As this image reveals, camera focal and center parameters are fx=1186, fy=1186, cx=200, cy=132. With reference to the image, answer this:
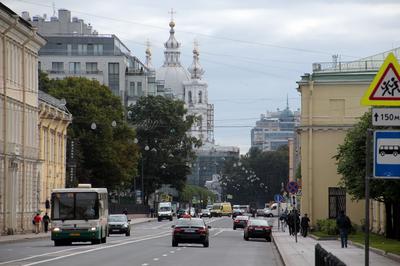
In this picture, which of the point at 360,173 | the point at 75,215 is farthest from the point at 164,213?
the point at 75,215

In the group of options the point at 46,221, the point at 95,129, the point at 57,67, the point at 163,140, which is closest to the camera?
Result: the point at 46,221

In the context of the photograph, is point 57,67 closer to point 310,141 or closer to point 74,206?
point 310,141

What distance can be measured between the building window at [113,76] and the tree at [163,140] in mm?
8459

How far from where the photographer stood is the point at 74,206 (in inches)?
2024

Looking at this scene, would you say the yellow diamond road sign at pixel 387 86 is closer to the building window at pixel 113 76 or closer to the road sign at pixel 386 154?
the road sign at pixel 386 154

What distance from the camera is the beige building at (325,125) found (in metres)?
78.4

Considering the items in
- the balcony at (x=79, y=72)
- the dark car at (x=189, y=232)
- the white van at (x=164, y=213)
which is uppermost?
the balcony at (x=79, y=72)

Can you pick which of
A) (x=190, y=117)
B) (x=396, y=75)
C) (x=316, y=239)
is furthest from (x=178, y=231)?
(x=190, y=117)

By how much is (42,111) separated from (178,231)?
32.2 meters

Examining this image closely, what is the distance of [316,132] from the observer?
79375 mm

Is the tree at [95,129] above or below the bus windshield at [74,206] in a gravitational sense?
above

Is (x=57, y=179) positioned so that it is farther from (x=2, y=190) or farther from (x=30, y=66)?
(x=2, y=190)

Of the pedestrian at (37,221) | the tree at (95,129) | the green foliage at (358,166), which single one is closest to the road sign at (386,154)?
the green foliage at (358,166)

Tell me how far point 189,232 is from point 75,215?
16.3 feet
